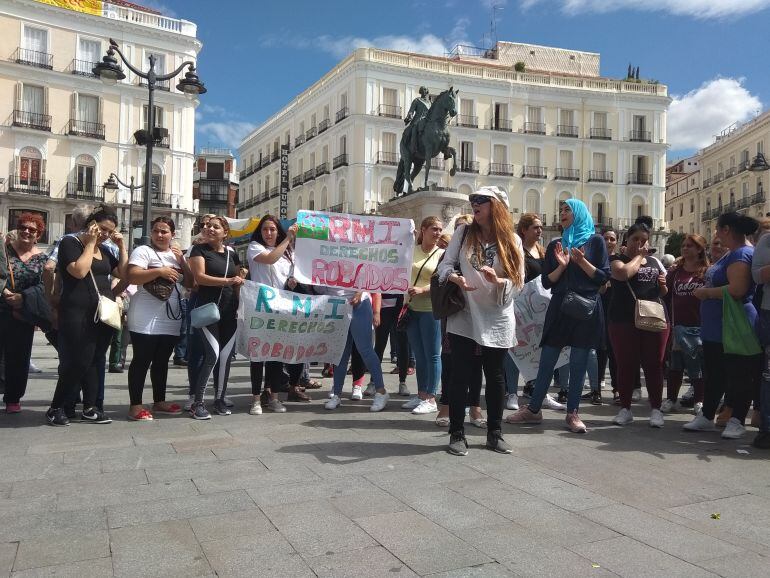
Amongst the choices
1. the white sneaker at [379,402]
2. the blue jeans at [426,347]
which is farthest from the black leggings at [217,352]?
the blue jeans at [426,347]

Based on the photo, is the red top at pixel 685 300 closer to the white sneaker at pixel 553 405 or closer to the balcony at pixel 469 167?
the white sneaker at pixel 553 405

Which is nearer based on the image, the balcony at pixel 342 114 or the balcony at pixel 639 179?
the balcony at pixel 342 114

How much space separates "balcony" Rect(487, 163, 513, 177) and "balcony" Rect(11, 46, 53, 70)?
29442mm

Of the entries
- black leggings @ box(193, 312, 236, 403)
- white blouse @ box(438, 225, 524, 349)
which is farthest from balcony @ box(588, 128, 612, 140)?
white blouse @ box(438, 225, 524, 349)

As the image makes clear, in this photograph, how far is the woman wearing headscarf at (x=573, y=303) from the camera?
17.5ft

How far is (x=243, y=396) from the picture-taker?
23.3ft

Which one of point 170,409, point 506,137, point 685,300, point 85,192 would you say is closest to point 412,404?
point 170,409

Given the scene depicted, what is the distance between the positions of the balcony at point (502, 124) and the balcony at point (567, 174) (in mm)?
4989

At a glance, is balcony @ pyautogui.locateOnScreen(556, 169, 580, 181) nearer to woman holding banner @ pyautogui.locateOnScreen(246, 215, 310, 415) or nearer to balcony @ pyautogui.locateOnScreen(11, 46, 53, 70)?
balcony @ pyautogui.locateOnScreen(11, 46, 53, 70)

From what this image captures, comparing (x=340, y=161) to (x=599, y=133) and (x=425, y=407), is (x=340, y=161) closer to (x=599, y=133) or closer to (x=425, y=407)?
(x=599, y=133)

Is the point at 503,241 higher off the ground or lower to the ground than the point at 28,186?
lower

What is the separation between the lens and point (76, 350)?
17.3ft

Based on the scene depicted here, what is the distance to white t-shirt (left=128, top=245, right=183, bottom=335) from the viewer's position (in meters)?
5.62

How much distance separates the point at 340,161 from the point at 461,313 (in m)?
44.3
